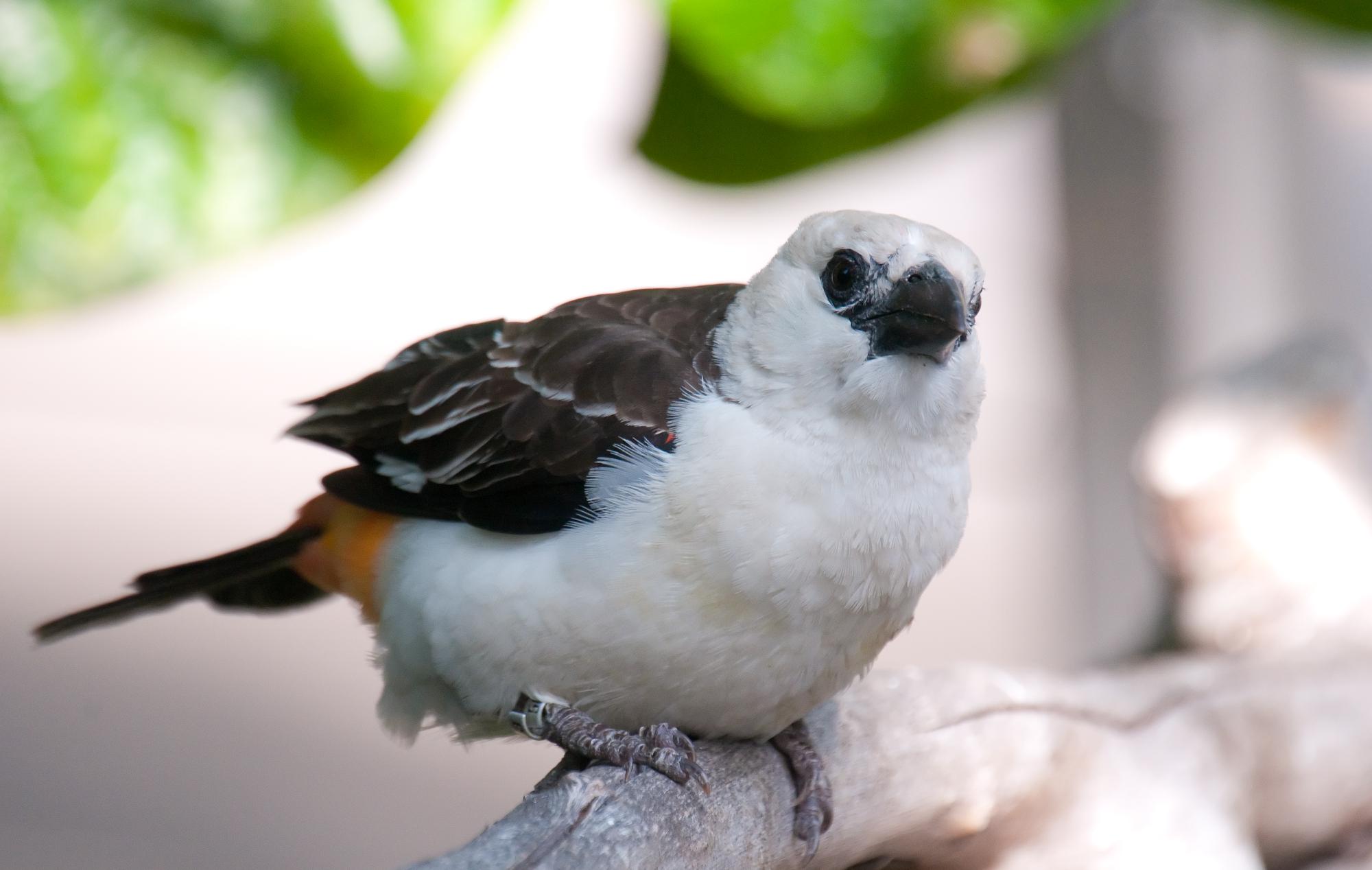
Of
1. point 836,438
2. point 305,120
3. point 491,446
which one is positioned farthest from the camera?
point 305,120

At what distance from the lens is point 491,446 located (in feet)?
6.17

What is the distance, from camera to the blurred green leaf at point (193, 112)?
7.27 ft

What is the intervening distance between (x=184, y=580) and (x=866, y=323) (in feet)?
3.99

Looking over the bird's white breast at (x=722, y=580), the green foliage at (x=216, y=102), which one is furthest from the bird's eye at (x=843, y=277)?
the green foliage at (x=216, y=102)

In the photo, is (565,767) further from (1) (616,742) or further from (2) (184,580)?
(2) (184,580)

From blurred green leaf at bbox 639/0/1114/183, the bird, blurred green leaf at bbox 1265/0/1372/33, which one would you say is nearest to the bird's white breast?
the bird

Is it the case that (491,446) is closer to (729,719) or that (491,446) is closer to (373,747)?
(729,719)

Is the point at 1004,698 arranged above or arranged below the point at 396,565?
below

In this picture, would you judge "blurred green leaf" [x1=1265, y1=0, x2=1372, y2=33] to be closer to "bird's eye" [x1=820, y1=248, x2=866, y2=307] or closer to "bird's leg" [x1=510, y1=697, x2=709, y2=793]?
"bird's eye" [x1=820, y1=248, x2=866, y2=307]

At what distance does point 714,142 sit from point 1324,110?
3562 millimetres

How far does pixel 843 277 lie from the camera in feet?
5.74

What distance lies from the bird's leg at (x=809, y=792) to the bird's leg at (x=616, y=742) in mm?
234

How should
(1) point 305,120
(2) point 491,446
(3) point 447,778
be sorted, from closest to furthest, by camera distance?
(2) point 491,446 < (1) point 305,120 < (3) point 447,778

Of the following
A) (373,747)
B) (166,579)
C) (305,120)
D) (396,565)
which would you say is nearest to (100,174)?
(305,120)
